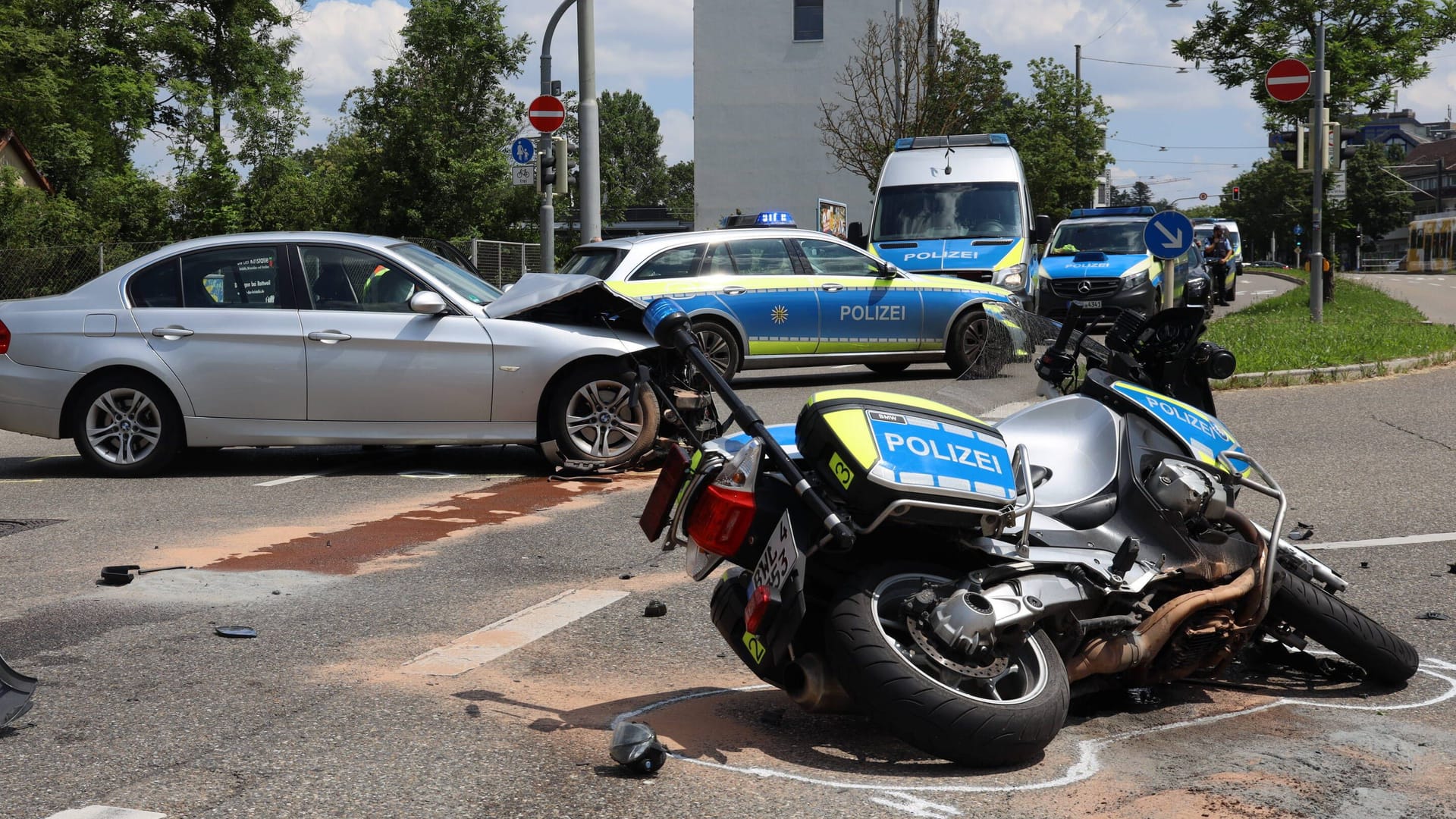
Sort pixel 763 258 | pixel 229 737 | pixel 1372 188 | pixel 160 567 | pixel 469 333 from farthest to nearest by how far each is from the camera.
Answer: pixel 1372 188 < pixel 763 258 < pixel 469 333 < pixel 160 567 < pixel 229 737

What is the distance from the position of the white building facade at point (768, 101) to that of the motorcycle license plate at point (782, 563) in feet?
152

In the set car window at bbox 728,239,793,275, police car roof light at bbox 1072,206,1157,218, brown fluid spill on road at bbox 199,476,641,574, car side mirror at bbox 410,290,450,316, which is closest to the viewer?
brown fluid spill on road at bbox 199,476,641,574

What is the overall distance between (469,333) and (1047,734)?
653 cm

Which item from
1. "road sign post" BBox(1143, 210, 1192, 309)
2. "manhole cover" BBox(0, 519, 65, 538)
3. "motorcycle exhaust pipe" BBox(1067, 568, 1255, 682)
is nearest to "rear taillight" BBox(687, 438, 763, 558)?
"motorcycle exhaust pipe" BBox(1067, 568, 1255, 682)

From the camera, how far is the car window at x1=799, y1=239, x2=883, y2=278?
51.1ft

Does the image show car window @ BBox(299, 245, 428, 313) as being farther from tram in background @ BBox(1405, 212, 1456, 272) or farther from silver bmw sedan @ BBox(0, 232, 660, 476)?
tram in background @ BBox(1405, 212, 1456, 272)

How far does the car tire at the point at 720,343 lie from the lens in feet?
49.6

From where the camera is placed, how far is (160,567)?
6707 mm

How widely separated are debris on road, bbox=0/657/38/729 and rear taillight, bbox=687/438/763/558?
6.91 ft

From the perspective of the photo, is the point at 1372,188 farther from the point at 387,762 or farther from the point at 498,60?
the point at 387,762

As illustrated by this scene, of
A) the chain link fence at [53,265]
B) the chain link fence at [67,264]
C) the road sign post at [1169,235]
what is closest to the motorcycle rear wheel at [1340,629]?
the road sign post at [1169,235]

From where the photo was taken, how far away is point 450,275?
33.4 ft

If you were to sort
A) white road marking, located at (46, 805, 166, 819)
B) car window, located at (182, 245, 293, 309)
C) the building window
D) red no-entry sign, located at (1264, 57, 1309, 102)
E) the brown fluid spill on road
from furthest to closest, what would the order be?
the building window → red no-entry sign, located at (1264, 57, 1309, 102) → car window, located at (182, 245, 293, 309) → the brown fluid spill on road → white road marking, located at (46, 805, 166, 819)

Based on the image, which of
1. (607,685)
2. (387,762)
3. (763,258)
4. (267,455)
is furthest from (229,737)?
(763,258)
